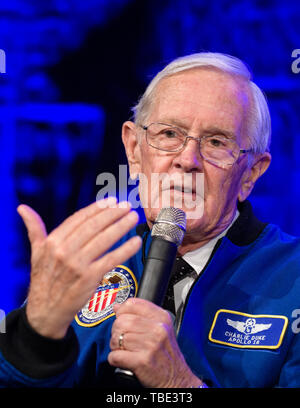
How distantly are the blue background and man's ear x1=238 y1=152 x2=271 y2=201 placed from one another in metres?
0.34

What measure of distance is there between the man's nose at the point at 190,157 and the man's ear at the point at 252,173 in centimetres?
27

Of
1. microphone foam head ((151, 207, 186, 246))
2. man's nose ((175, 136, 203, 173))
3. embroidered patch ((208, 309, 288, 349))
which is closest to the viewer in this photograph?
microphone foam head ((151, 207, 186, 246))

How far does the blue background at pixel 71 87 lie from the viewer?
8.10ft

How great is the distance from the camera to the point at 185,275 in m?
1.85

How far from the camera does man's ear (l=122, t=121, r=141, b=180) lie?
6.95 ft

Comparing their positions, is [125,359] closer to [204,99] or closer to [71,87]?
[204,99]

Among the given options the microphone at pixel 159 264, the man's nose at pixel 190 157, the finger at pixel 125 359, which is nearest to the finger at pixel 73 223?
the microphone at pixel 159 264

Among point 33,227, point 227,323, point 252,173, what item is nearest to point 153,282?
point 33,227

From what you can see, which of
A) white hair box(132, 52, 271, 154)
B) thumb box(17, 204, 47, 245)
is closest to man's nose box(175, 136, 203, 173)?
white hair box(132, 52, 271, 154)

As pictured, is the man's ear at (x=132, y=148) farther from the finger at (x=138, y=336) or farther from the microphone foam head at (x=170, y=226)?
the finger at (x=138, y=336)

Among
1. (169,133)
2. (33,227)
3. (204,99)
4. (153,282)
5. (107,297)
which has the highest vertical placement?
(204,99)

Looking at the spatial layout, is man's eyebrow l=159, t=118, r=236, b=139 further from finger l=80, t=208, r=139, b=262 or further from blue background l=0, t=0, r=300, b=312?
finger l=80, t=208, r=139, b=262

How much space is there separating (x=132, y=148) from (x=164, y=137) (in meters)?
0.28

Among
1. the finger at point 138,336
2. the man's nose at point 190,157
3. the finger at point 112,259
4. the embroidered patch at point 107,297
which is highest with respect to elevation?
the man's nose at point 190,157
